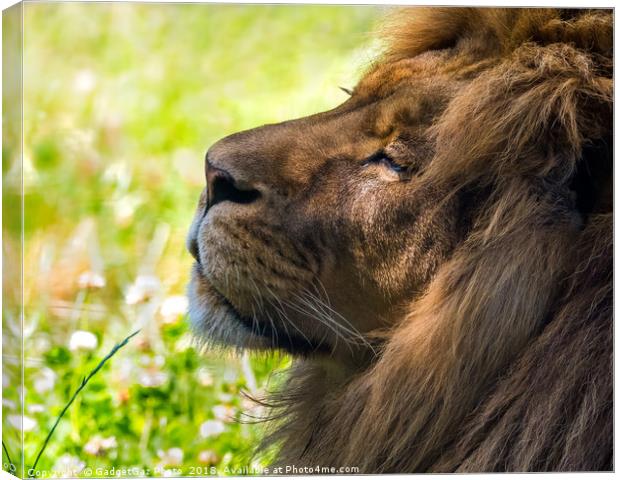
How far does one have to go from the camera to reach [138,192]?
360 centimetres

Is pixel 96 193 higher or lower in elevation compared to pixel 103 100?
lower

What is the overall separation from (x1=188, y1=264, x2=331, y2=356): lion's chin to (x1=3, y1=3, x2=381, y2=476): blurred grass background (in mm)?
147

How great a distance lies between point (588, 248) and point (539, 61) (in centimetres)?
35

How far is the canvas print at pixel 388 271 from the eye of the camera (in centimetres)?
215

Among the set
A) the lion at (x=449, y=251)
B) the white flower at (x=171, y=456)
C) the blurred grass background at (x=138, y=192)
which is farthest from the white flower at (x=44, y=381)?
the lion at (x=449, y=251)

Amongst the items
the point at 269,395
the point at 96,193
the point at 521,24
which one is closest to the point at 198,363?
the point at 269,395

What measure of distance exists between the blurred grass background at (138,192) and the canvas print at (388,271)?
0.01m

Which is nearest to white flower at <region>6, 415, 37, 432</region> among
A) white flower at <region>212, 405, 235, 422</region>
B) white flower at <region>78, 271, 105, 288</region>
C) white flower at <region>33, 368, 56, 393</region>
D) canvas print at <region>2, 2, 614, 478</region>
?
canvas print at <region>2, 2, 614, 478</region>

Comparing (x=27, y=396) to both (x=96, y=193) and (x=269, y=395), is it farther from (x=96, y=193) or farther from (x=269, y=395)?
(x=96, y=193)

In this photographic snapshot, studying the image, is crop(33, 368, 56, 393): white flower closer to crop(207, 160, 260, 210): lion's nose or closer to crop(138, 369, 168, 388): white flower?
crop(138, 369, 168, 388): white flower

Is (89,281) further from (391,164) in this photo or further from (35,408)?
(391,164)

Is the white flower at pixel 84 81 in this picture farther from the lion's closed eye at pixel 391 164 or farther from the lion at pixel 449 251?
the lion's closed eye at pixel 391 164

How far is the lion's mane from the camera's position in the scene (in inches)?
84.2

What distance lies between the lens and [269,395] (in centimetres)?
262
